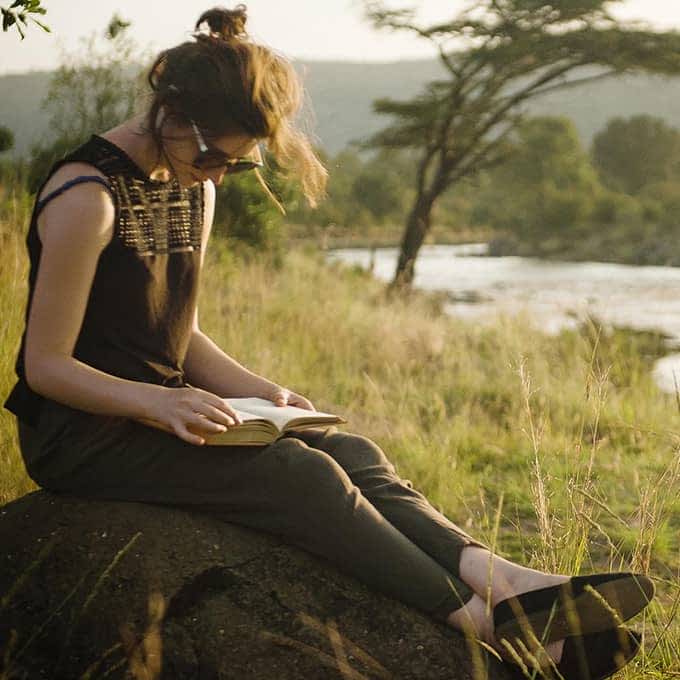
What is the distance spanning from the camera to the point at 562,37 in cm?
1341

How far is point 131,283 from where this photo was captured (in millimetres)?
2104

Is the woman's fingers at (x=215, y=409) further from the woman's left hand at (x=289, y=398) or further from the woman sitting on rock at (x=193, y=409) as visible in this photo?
the woman's left hand at (x=289, y=398)

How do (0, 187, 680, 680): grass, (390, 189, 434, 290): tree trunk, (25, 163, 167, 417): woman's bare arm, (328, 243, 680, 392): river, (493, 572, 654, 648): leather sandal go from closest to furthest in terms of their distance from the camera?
(493, 572, 654, 648): leather sandal, (25, 163, 167, 417): woman's bare arm, (0, 187, 680, 680): grass, (328, 243, 680, 392): river, (390, 189, 434, 290): tree trunk

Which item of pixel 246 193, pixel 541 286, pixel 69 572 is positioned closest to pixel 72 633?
pixel 69 572

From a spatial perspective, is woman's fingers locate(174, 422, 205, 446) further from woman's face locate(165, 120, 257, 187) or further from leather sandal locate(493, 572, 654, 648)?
leather sandal locate(493, 572, 654, 648)

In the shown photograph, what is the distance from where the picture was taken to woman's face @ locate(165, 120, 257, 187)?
2.01 m

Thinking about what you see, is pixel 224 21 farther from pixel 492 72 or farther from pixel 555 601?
pixel 492 72

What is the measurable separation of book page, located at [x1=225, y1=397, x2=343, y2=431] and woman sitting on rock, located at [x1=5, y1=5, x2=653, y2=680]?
0.17 feet

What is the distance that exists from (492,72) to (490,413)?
9275mm

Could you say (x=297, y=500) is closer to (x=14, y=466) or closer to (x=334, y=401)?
(x=14, y=466)

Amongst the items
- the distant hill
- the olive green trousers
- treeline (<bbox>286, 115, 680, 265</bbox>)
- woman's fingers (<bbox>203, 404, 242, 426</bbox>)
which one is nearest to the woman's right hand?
woman's fingers (<bbox>203, 404, 242, 426</bbox>)

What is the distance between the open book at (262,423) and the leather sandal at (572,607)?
0.55 m

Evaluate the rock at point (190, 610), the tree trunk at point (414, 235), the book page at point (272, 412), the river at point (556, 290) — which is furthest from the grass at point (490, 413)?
the tree trunk at point (414, 235)

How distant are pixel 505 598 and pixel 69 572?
0.88m
